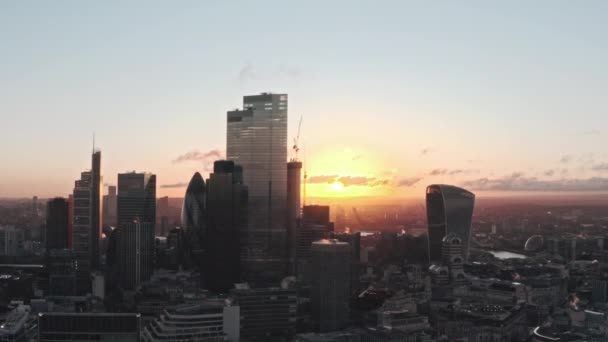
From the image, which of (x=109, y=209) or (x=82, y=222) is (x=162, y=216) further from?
(x=82, y=222)

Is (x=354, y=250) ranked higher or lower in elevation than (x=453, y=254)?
higher

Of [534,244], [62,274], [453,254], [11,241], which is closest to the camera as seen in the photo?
[62,274]

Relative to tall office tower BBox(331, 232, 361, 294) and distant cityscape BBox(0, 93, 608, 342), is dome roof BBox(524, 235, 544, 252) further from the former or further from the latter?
tall office tower BBox(331, 232, 361, 294)

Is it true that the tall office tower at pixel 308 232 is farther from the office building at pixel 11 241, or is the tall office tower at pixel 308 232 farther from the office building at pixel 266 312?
the office building at pixel 11 241

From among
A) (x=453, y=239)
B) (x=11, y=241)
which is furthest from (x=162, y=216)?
(x=453, y=239)

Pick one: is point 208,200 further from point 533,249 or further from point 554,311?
point 533,249

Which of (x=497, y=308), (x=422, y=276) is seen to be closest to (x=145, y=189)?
(x=422, y=276)
